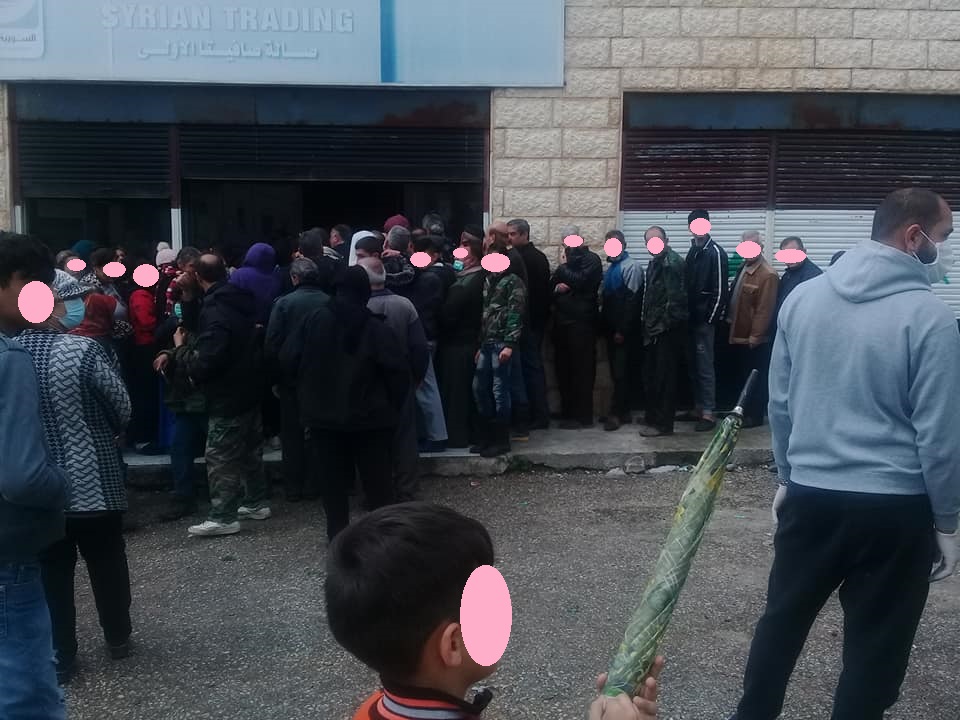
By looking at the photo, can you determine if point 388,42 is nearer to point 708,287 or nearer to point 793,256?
point 708,287

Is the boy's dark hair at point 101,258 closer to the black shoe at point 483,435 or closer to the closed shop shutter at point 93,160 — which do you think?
the closed shop shutter at point 93,160

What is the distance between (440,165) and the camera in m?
9.65

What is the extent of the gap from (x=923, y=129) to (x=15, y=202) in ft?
28.3

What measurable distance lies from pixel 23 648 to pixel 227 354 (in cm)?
333

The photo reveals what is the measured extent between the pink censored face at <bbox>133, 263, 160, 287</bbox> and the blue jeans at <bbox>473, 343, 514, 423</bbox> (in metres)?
2.69

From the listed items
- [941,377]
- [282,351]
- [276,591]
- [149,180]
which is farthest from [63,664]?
[149,180]

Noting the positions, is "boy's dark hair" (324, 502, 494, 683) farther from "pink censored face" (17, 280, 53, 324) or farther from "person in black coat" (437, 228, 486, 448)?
"person in black coat" (437, 228, 486, 448)

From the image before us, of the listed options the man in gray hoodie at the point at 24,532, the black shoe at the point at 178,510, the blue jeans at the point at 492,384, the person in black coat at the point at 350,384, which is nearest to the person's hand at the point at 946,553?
the man in gray hoodie at the point at 24,532

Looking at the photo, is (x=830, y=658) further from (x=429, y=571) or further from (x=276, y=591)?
(x=429, y=571)

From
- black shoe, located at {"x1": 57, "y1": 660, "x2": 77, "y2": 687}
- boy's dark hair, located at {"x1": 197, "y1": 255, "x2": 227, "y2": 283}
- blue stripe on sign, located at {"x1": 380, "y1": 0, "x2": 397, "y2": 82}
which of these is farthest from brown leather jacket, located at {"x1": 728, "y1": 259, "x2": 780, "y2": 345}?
black shoe, located at {"x1": 57, "y1": 660, "x2": 77, "y2": 687}

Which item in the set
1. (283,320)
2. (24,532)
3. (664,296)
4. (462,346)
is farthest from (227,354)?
(664,296)

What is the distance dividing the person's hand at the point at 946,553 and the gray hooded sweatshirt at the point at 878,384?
45mm

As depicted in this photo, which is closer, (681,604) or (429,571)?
(429,571)

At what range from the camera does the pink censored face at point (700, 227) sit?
9.02 m
